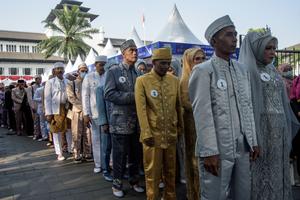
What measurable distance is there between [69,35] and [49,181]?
143ft

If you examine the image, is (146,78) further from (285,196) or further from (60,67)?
(60,67)

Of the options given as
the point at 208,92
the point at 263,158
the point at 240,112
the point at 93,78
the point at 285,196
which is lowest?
the point at 285,196

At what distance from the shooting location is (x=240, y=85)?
2.68 metres

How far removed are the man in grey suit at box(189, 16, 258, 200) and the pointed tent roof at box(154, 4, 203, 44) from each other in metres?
8.19

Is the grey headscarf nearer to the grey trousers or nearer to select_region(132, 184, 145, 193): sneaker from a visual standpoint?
the grey trousers

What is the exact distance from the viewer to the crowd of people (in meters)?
2.56

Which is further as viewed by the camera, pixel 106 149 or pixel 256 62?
pixel 106 149

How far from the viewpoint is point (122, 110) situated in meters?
4.40

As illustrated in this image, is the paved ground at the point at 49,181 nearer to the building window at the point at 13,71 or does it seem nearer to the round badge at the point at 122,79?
the round badge at the point at 122,79

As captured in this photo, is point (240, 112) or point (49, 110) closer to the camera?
point (240, 112)

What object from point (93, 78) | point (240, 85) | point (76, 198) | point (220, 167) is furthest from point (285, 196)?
point (93, 78)

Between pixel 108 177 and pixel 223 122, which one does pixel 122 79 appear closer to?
pixel 108 177

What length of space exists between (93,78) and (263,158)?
3.91m

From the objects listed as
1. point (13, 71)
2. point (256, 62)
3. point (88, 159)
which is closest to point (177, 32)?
point (88, 159)
